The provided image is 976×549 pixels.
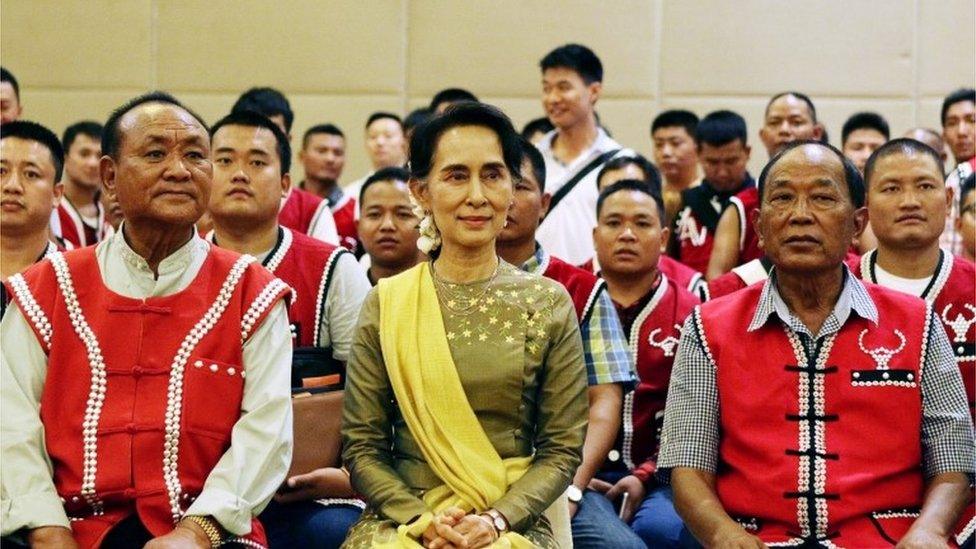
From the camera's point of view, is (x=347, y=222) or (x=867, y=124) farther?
(x=867, y=124)

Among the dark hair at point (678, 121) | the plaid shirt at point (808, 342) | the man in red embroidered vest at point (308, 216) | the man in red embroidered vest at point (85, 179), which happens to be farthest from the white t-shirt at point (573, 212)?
the plaid shirt at point (808, 342)

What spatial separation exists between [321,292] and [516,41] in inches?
147

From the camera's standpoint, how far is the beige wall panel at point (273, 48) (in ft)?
23.2

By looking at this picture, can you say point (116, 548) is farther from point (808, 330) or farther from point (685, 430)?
point (808, 330)

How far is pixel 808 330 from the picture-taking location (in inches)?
113

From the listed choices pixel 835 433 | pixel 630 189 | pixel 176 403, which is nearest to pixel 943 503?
pixel 835 433

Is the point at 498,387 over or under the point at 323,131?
under

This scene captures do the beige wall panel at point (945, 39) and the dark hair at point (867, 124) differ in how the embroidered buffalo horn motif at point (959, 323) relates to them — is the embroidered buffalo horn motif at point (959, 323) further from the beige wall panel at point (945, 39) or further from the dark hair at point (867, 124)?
the beige wall panel at point (945, 39)

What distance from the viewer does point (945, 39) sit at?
6586mm

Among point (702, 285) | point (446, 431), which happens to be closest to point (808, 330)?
point (446, 431)

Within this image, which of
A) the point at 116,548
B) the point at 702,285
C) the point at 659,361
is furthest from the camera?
the point at 702,285

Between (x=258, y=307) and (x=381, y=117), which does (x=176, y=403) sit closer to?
(x=258, y=307)

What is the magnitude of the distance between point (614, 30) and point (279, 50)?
5.91 ft

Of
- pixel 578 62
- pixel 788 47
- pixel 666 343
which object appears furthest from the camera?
pixel 788 47
